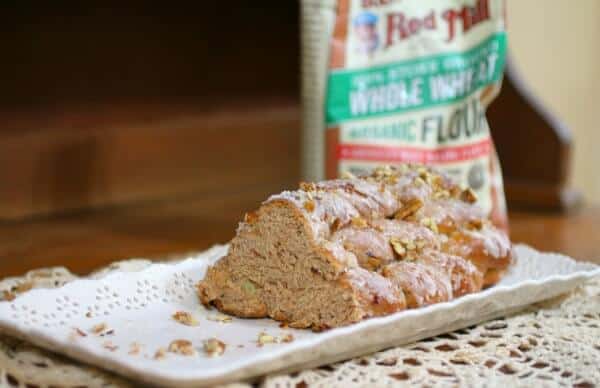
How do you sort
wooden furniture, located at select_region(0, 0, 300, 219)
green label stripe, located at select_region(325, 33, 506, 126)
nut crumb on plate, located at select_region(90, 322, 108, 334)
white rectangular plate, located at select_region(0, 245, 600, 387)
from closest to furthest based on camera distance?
1. white rectangular plate, located at select_region(0, 245, 600, 387)
2. nut crumb on plate, located at select_region(90, 322, 108, 334)
3. green label stripe, located at select_region(325, 33, 506, 126)
4. wooden furniture, located at select_region(0, 0, 300, 219)

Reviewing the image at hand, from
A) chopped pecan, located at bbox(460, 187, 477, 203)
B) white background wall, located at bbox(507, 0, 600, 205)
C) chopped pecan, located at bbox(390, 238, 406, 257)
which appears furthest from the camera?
white background wall, located at bbox(507, 0, 600, 205)

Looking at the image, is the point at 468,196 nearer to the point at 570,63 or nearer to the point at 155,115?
the point at 155,115

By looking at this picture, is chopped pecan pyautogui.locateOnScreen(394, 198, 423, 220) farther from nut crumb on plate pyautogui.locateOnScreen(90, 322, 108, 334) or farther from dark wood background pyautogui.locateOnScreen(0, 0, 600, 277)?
dark wood background pyautogui.locateOnScreen(0, 0, 600, 277)

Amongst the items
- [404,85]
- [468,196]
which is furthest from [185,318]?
[404,85]

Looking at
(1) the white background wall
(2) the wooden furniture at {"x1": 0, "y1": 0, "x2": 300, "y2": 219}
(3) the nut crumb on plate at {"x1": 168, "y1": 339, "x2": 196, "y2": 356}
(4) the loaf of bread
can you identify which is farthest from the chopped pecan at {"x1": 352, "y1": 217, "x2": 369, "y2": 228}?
(1) the white background wall

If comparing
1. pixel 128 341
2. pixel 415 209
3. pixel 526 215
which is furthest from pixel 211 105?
pixel 128 341

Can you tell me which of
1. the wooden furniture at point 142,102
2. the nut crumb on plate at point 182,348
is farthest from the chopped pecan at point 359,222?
the wooden furniture at point 142,102
